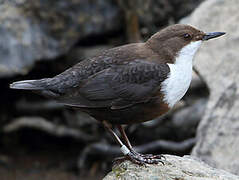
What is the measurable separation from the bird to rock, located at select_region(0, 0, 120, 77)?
253 cm

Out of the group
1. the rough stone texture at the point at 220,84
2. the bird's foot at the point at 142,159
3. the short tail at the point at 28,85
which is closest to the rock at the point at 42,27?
the rough stone texture at the point at 220,84

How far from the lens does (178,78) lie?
371 cm

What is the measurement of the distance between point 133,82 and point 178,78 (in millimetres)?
342

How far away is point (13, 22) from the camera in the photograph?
20.7 ft

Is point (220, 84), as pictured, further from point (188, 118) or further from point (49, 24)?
point (49, 24)

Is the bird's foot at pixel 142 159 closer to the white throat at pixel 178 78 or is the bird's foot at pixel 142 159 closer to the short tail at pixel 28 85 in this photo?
the white throat at pixel 178 78

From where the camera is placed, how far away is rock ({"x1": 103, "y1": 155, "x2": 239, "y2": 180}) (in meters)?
3.51

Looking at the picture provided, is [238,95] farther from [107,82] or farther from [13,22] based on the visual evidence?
[13,22]

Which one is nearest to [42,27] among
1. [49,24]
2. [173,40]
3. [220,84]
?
[49,24]

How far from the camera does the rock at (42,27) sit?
6.30 meters

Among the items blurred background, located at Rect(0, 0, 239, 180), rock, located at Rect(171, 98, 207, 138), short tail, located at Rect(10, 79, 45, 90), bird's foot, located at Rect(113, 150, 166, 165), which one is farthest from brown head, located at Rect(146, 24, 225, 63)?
rock, located at Rect(171, 98, 207, 138)

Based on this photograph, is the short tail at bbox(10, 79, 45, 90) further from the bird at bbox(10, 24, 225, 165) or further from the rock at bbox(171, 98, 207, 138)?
the rock at bbox(171, 98, 207, 138)

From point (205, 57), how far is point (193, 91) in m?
1.56

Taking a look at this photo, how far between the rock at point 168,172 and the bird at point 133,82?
73 millimetres
